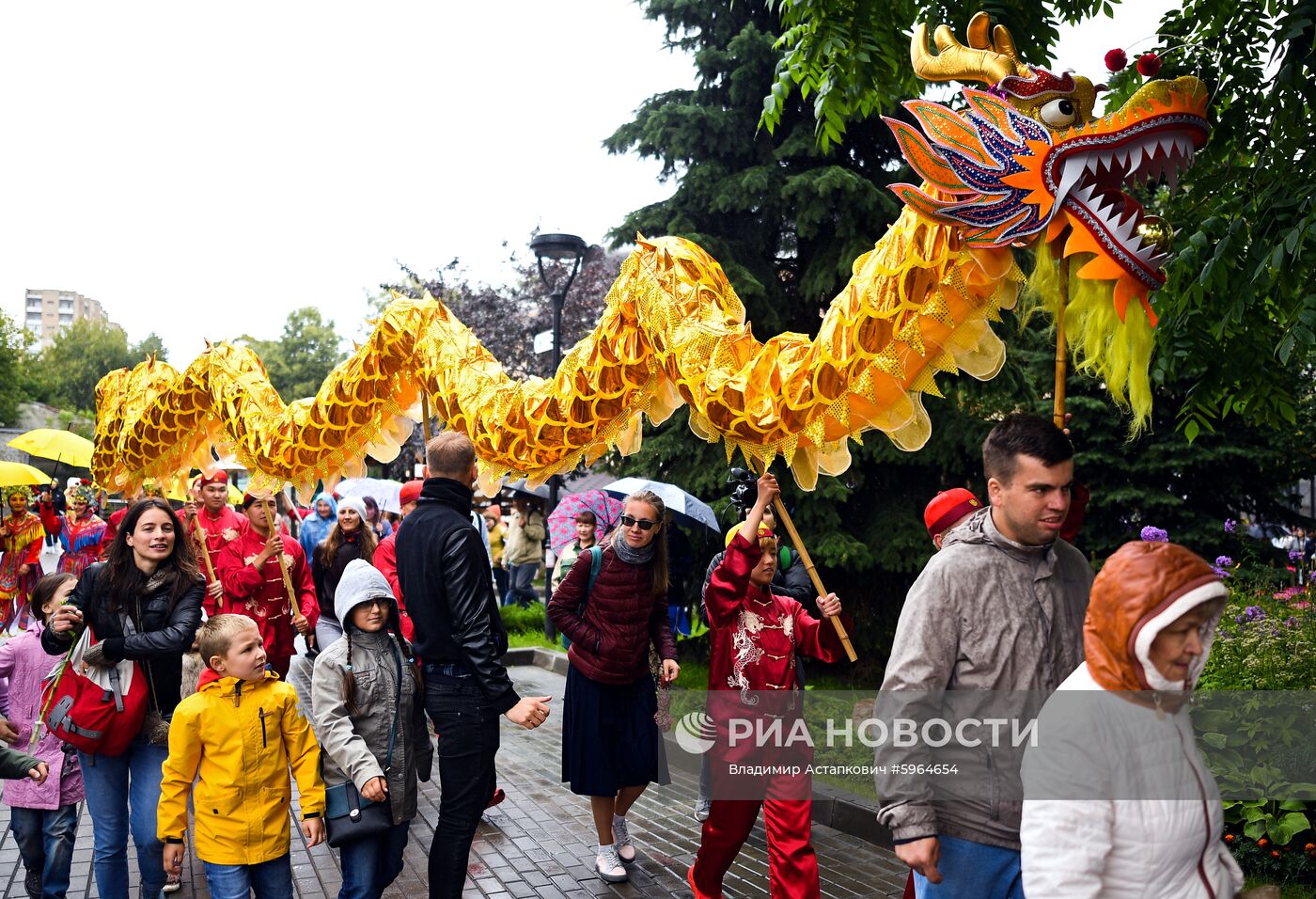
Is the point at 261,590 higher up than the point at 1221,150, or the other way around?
the point at 1221,150

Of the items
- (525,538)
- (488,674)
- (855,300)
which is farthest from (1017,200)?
(525,538)

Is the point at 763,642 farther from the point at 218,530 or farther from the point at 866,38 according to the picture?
the point at 218,530

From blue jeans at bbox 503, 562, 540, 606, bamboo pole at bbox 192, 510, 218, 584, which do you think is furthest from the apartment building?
bamboo pole at bbox 192, 510, 218, 584

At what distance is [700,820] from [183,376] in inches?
206

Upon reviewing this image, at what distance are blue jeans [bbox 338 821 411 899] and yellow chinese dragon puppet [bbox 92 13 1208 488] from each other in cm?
191

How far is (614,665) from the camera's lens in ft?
18.5

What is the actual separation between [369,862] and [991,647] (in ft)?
8.77

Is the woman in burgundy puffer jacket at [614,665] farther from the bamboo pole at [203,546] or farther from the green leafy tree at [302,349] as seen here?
the green leafy tree at [302,349]

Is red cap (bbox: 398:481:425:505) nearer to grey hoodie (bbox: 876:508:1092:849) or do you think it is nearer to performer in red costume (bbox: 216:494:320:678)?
performer in red costume (bbox: 216:494:320:678)

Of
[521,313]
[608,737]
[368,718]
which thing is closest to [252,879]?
[368,718]

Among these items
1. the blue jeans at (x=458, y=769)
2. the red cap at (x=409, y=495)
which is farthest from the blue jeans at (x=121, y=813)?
the red cap at (x=409, y=495)

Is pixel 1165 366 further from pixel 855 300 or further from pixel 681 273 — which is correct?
pixel 681 273

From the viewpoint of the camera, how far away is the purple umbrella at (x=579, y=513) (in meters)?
10.3

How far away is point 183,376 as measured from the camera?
8.37 m
